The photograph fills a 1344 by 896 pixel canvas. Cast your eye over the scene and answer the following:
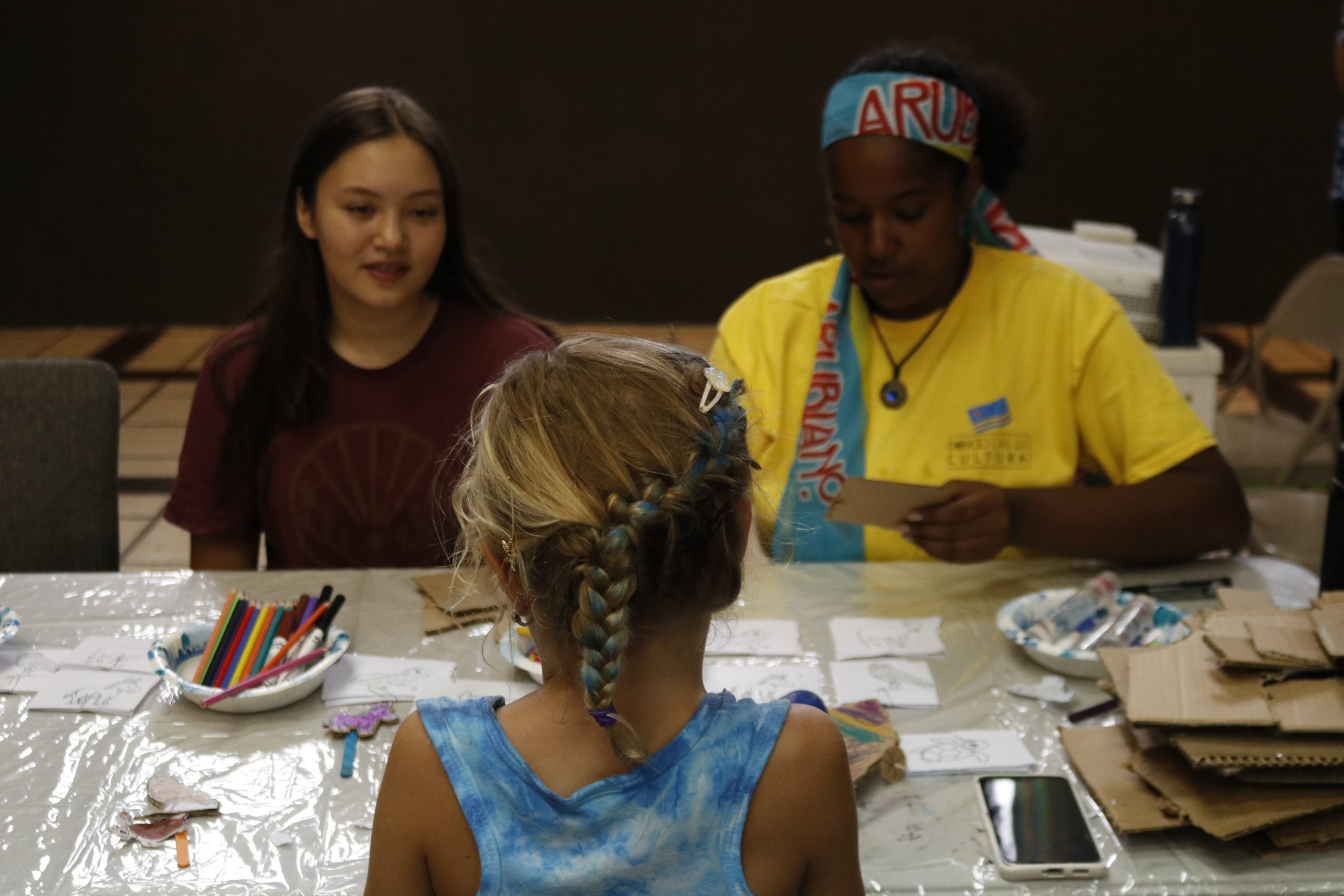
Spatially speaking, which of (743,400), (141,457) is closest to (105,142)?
(141,457)

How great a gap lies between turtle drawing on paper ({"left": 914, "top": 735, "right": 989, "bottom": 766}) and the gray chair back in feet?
4.60

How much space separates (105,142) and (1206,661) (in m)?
5.09

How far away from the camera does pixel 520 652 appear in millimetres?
1539

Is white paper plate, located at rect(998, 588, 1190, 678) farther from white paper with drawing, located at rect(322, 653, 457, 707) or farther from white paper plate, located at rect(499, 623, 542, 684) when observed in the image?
white paper with drawing, located at rect(322, 653, 457, 707)

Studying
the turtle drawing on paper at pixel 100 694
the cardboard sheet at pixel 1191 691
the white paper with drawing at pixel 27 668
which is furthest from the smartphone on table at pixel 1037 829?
the white paper with drawing at pixel 27 668

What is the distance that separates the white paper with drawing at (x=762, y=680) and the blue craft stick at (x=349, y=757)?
0.40 m

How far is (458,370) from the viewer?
2137mm

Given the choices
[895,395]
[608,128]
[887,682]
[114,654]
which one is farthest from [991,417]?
[608,128]

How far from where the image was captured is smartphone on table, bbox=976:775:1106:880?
1.17 m

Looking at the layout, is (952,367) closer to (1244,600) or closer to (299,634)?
(1244,600)

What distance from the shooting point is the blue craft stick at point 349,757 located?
1.34 meters

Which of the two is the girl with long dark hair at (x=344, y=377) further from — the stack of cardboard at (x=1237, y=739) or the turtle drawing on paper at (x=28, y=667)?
the stack of cardboard at (x=1237, y=739)

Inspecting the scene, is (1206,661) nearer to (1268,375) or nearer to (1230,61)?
(1268,375)


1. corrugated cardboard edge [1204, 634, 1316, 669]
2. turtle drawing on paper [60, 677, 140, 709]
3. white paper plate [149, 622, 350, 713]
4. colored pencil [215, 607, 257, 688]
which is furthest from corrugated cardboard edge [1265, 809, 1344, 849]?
turtle drawing on paper [60, 677, 140, 709]
